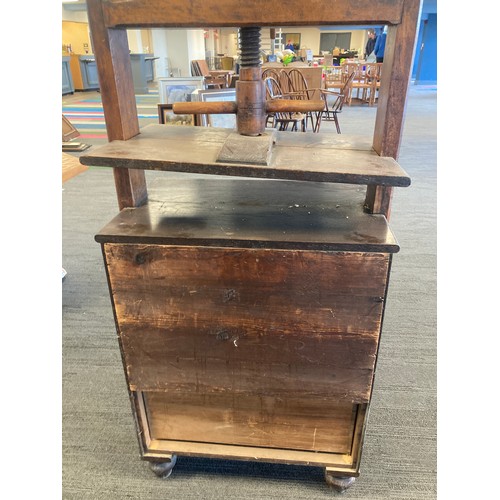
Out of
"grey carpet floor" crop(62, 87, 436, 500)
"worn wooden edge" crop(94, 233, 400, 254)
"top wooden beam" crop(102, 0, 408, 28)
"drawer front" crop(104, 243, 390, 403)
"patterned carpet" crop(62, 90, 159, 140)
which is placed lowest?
"grey carpet floor" crop(62, 87, 436, 500)

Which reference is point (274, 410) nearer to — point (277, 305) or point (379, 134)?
point (277, 305)

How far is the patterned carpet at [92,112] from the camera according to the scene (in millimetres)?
5550

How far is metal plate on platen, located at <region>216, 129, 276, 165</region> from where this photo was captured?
2.64 feet

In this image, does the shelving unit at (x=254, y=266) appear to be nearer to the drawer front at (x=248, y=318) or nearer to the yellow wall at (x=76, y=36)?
the drawer front at (x=248, y=318)

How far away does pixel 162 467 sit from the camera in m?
1.16

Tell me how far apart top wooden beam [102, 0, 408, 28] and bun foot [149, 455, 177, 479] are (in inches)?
43.4

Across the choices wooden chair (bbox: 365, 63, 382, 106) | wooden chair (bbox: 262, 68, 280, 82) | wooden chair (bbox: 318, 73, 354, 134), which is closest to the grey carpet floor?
wooden chair (bbox: 318, 73, 354, 134)

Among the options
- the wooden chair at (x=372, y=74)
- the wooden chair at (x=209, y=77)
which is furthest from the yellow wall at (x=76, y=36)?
the wooden chair at (x=372, y=74)

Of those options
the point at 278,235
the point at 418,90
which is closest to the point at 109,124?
the point at 278,235

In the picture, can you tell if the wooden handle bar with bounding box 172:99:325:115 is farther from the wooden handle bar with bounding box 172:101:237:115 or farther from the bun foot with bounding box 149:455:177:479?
the bun foot with bounding box 149:455:177:479

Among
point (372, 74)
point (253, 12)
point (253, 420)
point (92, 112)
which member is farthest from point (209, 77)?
point (253, 420)

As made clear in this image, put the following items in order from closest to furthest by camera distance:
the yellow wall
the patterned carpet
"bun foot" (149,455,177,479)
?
"bun foot" (149,455,177,479), the patterned carpet, the yellow wall

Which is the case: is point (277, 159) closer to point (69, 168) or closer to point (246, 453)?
point (246, 453)

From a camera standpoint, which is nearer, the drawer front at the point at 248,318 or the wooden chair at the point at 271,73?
the drawer front at the point at 248,318
